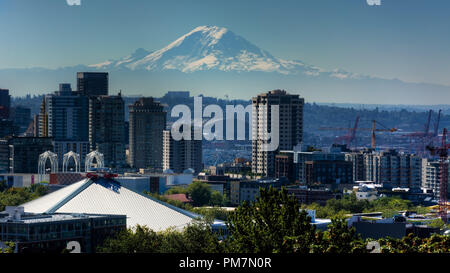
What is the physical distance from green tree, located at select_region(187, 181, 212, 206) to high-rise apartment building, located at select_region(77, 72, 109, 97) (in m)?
53.8

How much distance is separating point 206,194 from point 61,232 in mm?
54960

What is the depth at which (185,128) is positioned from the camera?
12962 centimetres

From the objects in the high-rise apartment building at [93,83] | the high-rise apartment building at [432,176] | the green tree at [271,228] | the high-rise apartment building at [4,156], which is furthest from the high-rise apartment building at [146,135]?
the green tree at [271,228]

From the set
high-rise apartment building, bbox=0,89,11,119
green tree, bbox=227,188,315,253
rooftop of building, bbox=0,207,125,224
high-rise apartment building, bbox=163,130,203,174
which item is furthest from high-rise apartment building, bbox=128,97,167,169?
green tree, bbox=227,188,315,253

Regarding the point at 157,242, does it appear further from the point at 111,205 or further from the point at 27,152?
the point at 27,152

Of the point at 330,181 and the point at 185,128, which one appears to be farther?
the point at 185,128

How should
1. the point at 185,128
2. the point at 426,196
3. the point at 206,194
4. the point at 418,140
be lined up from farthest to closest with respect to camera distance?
1. the point at 418,140
2. the point at 185,128
3. the point at 426,196
4. the point at 206,194

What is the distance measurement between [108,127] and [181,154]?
10.0 metres

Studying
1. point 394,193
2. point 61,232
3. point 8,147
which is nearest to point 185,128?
point 8,147

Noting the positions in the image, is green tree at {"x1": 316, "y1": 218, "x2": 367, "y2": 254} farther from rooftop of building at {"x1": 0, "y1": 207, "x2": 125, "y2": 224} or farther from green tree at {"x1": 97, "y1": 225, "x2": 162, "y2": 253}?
rooftop of building at {"x1": 0, "y1": 207, "x2": 125, "y2": 224}

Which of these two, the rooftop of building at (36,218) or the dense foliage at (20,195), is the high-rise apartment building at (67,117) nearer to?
the dense foliage at (20,195)

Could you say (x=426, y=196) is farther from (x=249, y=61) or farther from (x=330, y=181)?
(x=249, y=61)

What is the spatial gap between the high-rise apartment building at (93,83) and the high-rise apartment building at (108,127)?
55.4 ft
